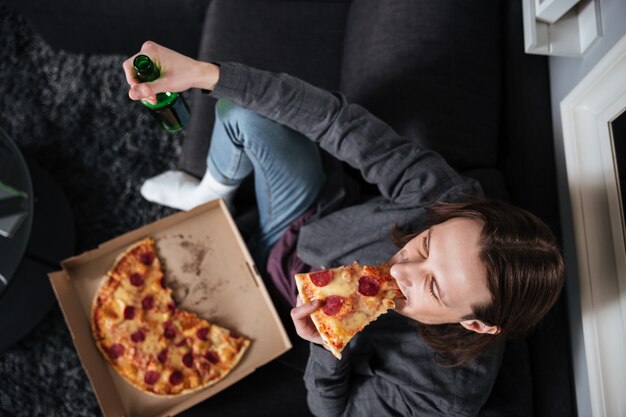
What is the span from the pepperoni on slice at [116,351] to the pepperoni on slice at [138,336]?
5 centimetres

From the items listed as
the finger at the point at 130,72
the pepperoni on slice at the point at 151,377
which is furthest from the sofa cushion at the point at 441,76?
the pepperoni on slice at the point at 151,377

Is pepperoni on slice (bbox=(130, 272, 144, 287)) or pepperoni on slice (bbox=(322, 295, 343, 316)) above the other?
pepperoni on slice (bbox=(322, 295, 343, 316))

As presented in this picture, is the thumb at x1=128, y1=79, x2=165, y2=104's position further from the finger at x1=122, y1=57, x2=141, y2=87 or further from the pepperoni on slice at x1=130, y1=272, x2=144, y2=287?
the pepperoni on slice at x1=130, y1=272, x2=144, y2=287

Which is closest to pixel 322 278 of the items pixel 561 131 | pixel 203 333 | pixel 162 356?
pixel 203 333

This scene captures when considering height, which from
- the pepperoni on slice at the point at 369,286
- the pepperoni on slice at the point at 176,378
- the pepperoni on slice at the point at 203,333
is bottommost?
the pepperoni on slice at the point at 176,378

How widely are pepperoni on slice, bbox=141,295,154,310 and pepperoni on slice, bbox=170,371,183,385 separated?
0.24 metres

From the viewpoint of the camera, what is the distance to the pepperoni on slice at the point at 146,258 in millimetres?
1689

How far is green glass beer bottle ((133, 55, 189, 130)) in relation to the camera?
116 centimetres

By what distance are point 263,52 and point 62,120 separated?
1.01 metres

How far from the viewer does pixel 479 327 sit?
115cm

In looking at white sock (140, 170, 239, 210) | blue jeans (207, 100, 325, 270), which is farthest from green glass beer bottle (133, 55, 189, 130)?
white sock (140, 170, 239, 210)

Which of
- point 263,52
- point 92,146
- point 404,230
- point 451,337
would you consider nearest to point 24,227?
point 92,146

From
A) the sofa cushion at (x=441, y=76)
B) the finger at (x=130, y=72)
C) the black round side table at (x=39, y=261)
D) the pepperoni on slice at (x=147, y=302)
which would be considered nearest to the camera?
the finger at (x=130, y=72)

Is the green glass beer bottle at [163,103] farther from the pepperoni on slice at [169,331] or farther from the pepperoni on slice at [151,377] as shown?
the pepperoni on slice at [151,377]
